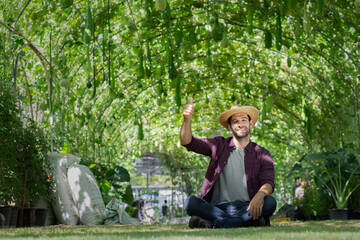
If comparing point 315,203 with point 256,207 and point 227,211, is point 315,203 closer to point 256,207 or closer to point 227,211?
point 227,211

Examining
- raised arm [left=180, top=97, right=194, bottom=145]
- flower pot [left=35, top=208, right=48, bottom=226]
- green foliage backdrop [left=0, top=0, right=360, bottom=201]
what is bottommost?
flower pot [left=35, top=208, right=48, bottom=226]

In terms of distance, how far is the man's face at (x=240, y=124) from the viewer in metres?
3.47

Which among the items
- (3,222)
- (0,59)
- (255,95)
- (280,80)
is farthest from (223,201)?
(255,95)

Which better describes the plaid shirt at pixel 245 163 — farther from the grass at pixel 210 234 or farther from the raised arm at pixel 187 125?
the grass at pixel 210 234

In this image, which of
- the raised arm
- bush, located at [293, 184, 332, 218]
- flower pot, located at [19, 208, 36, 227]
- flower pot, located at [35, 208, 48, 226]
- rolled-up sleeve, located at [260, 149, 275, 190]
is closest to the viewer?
the raised arm

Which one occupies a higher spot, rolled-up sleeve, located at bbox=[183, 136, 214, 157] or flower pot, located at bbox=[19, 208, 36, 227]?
rolled-up sleeve, located at bbox=[183, 136, 214, 157]

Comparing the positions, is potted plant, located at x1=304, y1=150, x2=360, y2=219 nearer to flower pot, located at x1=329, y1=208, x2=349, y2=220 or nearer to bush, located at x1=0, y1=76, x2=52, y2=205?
flower pot, located at x1=329, y1=208, x2=349, y2=220

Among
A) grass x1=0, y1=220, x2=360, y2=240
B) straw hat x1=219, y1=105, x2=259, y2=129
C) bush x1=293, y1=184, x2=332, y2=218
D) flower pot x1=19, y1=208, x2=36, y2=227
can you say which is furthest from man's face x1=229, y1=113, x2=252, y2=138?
bush x1=293, y1=184, x2=332, y2=218

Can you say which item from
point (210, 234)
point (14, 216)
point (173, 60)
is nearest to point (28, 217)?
point (14, 216)

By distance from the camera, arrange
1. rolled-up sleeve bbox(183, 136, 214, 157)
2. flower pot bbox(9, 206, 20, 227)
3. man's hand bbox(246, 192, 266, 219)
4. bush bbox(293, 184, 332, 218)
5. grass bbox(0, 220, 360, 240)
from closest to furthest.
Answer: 1. grass bbox(0, 220, 360, 240)
2. man's hand bbox(246, 192, 266, 219)
3. rolled-up sleeve bbox(183, 136, 214, 157)
4. flower pot bbox(9, 206, 20, 227)
5. bush bbox(293, 184, 332, 218)

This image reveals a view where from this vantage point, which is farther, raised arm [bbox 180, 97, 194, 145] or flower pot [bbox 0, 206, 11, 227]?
flower pot [bbox 0, 206, 11, 227]

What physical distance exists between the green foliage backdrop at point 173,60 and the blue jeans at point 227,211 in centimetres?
148

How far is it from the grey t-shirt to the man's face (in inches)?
6.7

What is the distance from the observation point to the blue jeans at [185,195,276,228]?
Answer: 3164 millimetres
